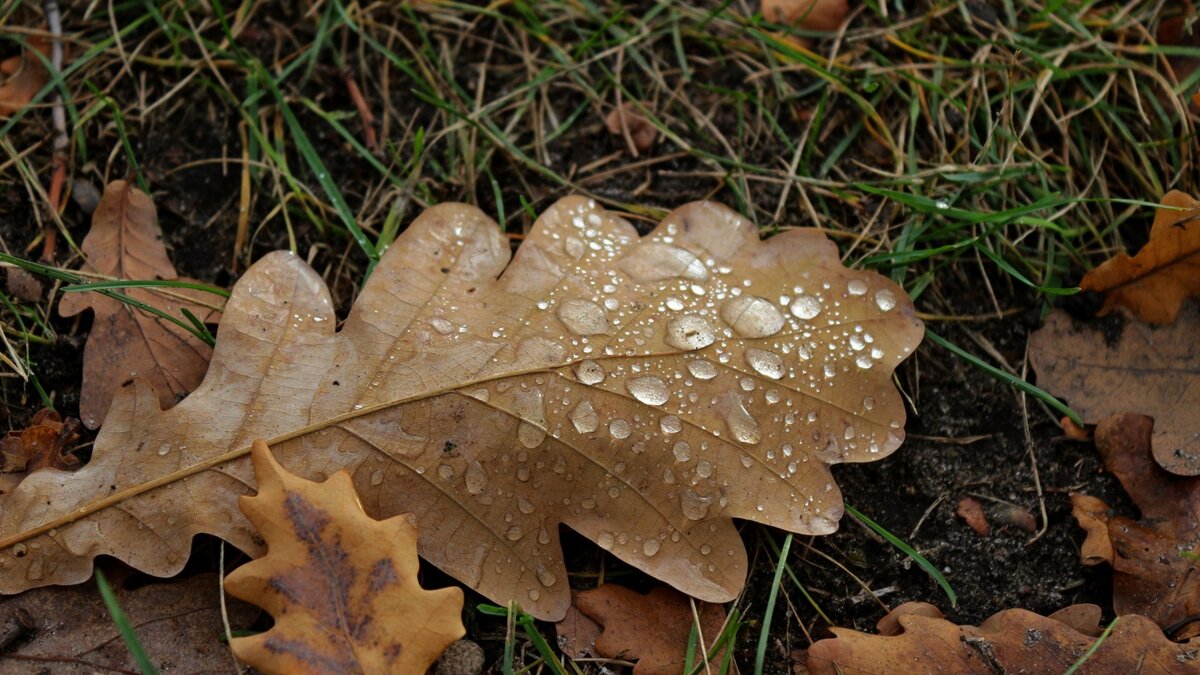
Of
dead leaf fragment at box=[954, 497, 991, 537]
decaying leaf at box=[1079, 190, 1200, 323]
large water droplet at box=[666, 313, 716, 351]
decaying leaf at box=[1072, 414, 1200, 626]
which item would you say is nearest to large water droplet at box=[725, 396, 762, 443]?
large water droplet at box=[666, 313, 716, 351]

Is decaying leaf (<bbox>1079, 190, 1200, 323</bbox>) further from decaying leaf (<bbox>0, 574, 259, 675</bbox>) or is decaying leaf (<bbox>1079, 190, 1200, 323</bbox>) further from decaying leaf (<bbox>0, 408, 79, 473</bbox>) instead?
decaying leaf (<bbox>0, 408, 79, 473</bbox>)

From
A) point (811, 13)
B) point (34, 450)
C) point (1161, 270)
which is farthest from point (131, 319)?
point (1161, 270)

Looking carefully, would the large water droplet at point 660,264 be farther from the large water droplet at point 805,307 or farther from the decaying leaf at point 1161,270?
the decaying leaf at point 1161,270

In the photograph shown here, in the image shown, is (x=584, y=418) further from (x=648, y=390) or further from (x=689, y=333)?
(x=689, y=333)

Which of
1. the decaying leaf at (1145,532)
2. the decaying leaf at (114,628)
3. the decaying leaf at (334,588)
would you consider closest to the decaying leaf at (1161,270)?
the decaying leaf at (1145,532)

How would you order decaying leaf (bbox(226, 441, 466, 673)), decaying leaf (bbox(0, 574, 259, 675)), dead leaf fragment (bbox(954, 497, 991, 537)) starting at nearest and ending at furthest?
decaying leaf (bbox(226, 441, 466, 673))
decaying leaf (bbox(0, 574, 259, 675))
dead leaf fragment (bbox(954, 497, 991, 537))

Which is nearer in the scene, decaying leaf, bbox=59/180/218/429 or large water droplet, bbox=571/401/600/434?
large water droplet, bbox=571/401/600/434
